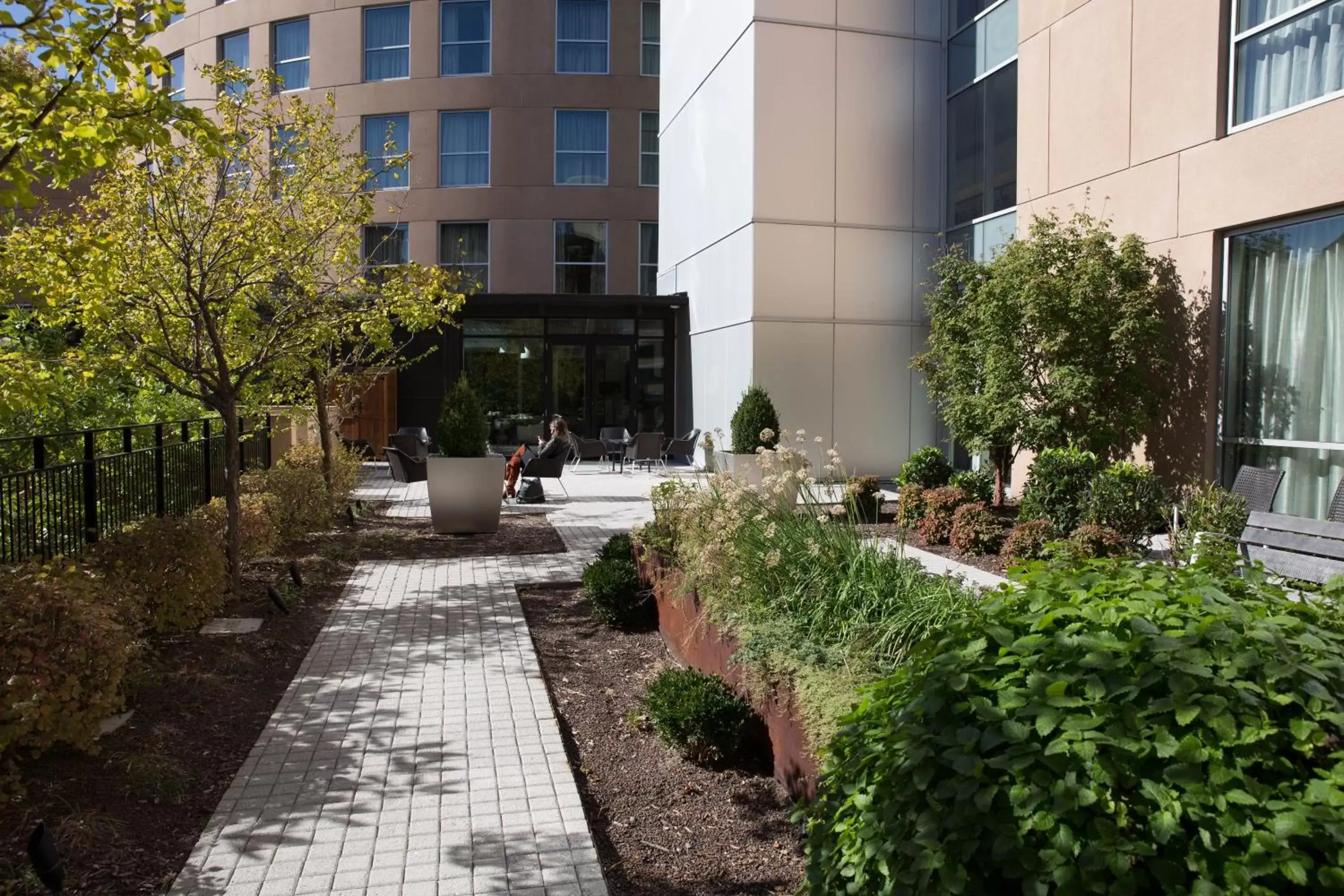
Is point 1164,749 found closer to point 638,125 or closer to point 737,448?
point 737,448

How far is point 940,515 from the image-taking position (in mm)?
10297

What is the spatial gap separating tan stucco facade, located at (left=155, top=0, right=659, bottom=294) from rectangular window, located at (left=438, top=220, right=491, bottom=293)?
18 centimetres

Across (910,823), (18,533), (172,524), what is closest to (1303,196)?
(910,823)

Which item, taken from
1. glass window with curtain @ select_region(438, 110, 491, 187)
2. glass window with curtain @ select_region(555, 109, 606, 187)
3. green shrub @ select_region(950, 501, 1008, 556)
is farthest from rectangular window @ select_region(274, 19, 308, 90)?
green shrub @ select_region(950, 501, 1008, 556)

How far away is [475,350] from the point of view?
937 inches

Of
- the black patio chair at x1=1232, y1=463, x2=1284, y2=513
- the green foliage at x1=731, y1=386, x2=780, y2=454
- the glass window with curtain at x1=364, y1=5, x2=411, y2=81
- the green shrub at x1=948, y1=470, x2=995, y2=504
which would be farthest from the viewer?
the glass window with curtain at x1=364, y1=5, x2=411, y2=81

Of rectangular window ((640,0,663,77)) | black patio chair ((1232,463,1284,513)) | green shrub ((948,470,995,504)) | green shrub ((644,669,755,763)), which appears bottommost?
green shrub ((644,669,755,763))

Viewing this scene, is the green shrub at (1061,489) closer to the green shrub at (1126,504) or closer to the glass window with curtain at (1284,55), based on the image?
the green shrub at (1126,504)

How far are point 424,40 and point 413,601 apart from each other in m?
22.6

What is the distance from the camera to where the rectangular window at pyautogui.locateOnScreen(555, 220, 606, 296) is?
27.0 m

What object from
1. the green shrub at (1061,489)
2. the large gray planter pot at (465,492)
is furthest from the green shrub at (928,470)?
the large gray planter pot at (465,492)

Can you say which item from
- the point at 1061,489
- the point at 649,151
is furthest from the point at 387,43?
the point at 1061,489

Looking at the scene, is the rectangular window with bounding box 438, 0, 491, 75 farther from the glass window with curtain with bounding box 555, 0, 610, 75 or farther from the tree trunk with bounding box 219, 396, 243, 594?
the tree trunk with bounding box 219, 396, 243, 594

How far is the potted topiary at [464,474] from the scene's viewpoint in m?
11.4
